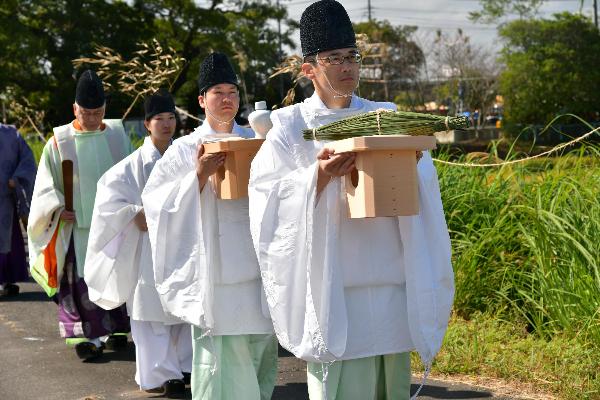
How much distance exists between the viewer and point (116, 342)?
8914 mm

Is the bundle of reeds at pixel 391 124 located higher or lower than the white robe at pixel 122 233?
higher

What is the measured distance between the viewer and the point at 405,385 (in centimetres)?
462

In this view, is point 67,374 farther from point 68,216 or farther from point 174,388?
point 68,216

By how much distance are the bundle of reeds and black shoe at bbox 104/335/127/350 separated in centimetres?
503

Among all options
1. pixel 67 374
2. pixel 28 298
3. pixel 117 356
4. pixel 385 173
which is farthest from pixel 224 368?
pixel 28 298

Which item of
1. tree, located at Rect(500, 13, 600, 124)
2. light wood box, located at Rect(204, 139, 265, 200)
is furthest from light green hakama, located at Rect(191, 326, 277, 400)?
tree, located at Rect(500, 13, 600, 124)

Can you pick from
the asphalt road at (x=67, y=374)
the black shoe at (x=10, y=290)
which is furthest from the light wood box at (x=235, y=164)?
the black shoe at (x=10, y=290)

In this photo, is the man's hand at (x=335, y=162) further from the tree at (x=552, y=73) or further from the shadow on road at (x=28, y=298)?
the tree at (x=552, y=73)

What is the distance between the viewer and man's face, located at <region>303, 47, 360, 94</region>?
182 inches

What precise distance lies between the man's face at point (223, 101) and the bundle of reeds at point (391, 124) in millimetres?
1863

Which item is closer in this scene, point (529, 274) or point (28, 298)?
point (529, 274)

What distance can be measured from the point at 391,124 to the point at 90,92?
4.81 metres

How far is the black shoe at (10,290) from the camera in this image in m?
11.9

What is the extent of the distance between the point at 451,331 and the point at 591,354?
4.39ft
